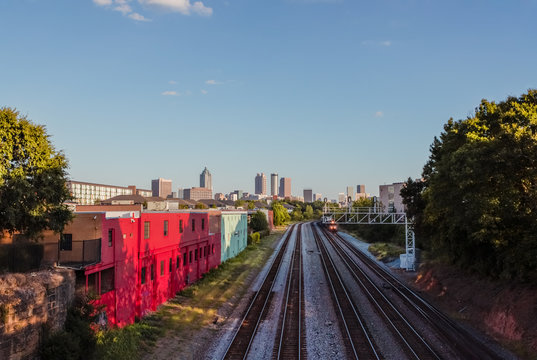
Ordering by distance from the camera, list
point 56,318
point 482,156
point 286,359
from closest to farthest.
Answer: point 56,318, point 286,359, point 482,156

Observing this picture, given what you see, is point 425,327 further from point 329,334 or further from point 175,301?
point 175,301

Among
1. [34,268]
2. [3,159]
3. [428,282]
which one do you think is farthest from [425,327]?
Result: [3,159]

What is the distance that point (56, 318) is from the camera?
15.6 m

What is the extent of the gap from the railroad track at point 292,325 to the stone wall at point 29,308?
9726 mm

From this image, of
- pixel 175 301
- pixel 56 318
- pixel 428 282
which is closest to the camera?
pixel 56 318

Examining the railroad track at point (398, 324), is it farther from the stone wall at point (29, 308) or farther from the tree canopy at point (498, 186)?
the stone wall at point (29, 308)

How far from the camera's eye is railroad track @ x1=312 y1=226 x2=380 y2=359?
19.6 metres

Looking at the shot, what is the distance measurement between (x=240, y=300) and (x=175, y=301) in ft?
15.8

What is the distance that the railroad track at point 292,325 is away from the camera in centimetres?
1962

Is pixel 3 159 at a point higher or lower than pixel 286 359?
higher

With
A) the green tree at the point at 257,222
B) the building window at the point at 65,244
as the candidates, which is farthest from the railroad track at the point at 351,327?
the green tree at the point at 257,222

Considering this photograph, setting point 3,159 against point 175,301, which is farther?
point 175,301

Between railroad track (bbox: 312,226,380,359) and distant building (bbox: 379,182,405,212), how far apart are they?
81.6 feet

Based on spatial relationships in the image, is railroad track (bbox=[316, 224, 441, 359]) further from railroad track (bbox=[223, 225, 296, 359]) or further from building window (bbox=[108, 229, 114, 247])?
building window (bbox=[108, 229, 114, 247])
